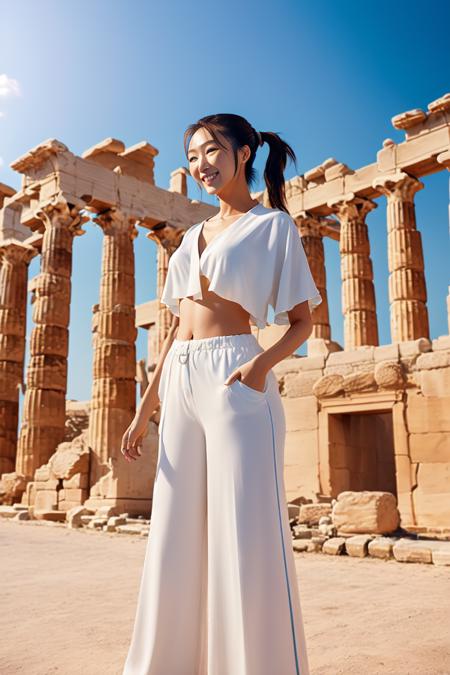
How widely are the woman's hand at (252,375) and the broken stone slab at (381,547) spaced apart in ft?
19.5

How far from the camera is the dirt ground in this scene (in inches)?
124

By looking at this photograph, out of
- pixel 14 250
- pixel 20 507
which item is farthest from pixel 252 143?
pixel 14 250

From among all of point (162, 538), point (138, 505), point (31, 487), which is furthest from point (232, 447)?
point (31, 487)

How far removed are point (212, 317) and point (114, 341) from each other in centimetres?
1743

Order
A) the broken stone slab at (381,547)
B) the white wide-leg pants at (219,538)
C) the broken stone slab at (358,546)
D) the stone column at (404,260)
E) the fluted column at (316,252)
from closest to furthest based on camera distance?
1. the white wide-leg pants at (219,538)
2. the broken stone slab at (381,547)
3. the broken stone slab at (358,546)
4. the stone column at (404,260)
5. the fluted column at (316,252)

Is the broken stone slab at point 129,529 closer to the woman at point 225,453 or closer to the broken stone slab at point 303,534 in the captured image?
the broken stone slab at point 303,534

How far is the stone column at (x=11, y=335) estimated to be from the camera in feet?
69.5

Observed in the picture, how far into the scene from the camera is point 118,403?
19031 millimetres

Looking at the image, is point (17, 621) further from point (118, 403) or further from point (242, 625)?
point (118, 403)

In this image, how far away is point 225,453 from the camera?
235cm

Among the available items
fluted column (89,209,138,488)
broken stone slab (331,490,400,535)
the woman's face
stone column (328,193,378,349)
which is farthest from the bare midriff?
stone column (328,193,378,349)

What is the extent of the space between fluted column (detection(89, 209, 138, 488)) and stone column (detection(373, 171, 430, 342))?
305 inches

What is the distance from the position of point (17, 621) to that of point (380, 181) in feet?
58.8

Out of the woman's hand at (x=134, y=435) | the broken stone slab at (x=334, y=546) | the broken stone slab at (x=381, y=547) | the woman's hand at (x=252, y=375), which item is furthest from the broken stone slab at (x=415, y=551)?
the woman's hand at (x=252, y=375)
